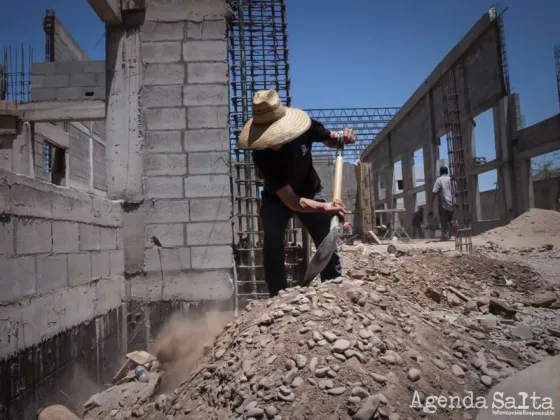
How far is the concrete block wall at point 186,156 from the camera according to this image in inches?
140

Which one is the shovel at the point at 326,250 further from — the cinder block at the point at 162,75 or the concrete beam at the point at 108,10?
the concrete beam at the point at 108,10

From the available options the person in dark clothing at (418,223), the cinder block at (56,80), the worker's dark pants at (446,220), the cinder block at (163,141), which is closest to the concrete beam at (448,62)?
the person in dark clothing at (418,223)

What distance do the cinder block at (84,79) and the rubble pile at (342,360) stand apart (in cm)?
731

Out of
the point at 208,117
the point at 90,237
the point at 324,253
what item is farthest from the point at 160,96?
the point at 324,253

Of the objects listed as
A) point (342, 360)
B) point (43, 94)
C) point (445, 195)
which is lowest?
point (342, 360)

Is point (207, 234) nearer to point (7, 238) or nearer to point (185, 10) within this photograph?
point (7, 238)

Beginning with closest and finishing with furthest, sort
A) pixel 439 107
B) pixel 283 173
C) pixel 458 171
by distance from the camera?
pixel 283 173 → pixel 458 171 → pixel 439 107

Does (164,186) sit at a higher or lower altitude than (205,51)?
lower

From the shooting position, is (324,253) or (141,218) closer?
(324,253)

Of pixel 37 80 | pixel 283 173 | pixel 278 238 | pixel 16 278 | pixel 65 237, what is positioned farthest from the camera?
pixel 37 80

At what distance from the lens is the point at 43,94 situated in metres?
8.41

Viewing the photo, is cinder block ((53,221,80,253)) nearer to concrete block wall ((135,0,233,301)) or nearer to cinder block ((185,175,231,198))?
concrete block wall ((135,0,233,301))

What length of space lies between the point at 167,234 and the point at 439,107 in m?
11.6

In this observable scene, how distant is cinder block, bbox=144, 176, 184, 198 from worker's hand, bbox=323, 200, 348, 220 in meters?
1.54
